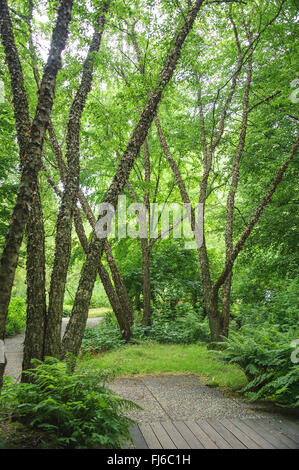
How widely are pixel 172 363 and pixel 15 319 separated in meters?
7.12

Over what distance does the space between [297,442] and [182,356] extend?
155 inches

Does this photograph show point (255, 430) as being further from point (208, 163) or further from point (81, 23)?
point (81, 23)

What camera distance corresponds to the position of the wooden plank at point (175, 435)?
2.93m

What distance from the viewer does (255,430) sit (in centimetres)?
325

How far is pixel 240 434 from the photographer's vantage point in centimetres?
315

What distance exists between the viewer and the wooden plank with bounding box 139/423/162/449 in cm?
291

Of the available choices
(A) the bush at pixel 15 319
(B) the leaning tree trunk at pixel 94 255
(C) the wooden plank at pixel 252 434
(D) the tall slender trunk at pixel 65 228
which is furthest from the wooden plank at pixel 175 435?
(A) the bush at pixel 15 319

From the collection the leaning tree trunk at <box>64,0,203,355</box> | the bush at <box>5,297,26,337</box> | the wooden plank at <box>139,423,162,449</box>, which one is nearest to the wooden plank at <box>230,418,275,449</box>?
the wooden plank at <box>139,423,162,449</box>

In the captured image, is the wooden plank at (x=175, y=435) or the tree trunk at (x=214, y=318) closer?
the wooden plank at (x=175, y=435)

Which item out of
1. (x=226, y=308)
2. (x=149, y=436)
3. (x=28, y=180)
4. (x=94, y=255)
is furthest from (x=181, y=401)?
(x=28, y=180)

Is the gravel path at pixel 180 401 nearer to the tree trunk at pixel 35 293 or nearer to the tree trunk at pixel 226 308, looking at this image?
the tree trunk at pixel 35 293

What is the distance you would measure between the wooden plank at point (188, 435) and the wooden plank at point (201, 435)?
0.03 metres

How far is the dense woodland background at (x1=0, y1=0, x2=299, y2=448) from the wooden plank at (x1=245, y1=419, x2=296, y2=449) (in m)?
0.42
